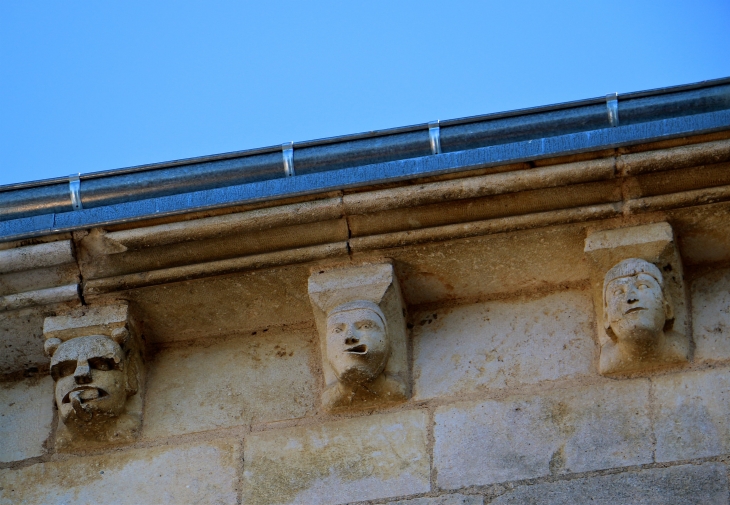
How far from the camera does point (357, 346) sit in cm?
472

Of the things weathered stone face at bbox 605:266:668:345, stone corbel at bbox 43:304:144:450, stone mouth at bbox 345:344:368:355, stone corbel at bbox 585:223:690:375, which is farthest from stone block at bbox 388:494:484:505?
stone corbel at bbox 43:304:144:450

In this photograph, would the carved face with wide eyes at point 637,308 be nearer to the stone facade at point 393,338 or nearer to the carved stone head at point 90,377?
the stone facade at point 393,338

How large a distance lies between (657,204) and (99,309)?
2174 mm

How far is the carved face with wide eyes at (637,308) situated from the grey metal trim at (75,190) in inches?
81.6

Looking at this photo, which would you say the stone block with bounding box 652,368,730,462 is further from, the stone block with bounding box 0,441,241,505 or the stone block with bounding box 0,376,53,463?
the stone block with bounding box 0,376,53,463

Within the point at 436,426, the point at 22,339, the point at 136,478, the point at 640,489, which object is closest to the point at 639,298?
the point at 640,489

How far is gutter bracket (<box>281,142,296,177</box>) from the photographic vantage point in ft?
16.5

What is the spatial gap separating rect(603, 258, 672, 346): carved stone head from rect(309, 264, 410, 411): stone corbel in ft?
2.59

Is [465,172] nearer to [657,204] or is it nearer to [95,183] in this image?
[657,204]

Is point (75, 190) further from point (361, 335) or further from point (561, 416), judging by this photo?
point (561, 416)

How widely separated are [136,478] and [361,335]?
39.3 inches

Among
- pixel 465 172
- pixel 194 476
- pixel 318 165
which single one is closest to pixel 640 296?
pixel 465 172

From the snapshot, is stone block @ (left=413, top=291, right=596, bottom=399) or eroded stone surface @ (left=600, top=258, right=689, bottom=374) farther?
stone block @ (left=413, top=291, right=596, bottom=399)

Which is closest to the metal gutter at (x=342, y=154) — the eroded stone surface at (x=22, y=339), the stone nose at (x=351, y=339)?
the eroded stone surface at (x=22, y=339)
